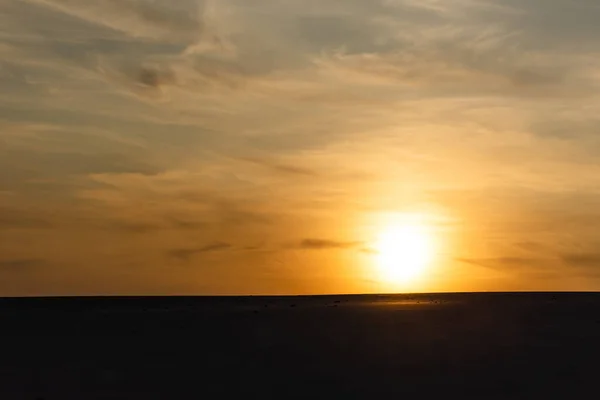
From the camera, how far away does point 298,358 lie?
115 feet

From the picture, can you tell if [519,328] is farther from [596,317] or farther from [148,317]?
[148,317]

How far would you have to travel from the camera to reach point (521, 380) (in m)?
30.5

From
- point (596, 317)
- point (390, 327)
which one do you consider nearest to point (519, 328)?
point (390, 327)

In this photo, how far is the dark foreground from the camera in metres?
28.9

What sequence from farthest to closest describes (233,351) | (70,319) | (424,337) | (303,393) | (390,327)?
(70,319) → (390,327) → (424,337) → (233,351) → (303,393)

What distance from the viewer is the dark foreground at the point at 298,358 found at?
28.9 metres

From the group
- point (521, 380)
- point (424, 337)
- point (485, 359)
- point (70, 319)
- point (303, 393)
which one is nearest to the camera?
point (303, 393)

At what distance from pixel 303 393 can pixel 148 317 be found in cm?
2827

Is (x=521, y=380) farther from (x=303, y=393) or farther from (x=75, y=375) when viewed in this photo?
(x=75, y=375)

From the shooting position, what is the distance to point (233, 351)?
3709 centimetres

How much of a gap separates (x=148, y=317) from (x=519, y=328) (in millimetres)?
20428

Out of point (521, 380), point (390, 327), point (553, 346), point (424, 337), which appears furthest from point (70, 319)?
point (521, 380)

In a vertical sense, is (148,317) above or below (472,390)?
above

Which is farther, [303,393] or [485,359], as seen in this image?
[485,359]
